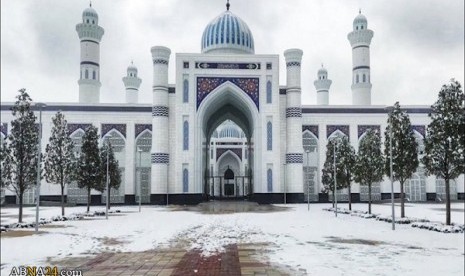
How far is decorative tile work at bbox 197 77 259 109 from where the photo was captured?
40094 mm

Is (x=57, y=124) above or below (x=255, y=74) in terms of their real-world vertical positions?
below

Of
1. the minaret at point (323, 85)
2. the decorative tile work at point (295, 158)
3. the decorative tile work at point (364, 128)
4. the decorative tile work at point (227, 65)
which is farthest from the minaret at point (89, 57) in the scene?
the minaret at point (323, 85)

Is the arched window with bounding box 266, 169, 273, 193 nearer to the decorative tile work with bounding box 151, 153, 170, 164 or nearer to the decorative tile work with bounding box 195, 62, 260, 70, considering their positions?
the decorative tile work with bounding box 151, 153, 170, 164

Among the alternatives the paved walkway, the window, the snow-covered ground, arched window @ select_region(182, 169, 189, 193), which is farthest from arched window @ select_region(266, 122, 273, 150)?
the paved walkway

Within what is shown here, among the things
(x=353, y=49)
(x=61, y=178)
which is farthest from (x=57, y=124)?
(x=353, y=49)

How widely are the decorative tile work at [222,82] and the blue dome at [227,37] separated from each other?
6165mm

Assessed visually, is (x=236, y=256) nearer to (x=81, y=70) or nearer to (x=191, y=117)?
(x=191, y=117)

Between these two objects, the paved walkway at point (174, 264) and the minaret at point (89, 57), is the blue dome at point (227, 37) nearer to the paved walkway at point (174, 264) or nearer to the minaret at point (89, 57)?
the minaret at point (89, 57)

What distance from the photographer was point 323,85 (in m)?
68.4

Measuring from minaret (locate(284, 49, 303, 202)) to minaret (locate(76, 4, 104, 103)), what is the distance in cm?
2407

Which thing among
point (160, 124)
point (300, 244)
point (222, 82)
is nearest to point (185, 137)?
point (160, 124)

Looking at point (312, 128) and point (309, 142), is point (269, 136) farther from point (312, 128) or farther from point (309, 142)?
point (312, 128)

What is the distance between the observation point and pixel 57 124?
25719 mm

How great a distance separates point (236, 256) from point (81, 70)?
150 feet
